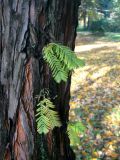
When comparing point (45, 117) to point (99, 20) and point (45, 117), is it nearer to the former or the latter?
point (45, 117)

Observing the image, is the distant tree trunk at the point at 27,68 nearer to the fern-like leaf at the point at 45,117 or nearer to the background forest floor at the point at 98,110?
the fern-like leaf at the point at 45,117

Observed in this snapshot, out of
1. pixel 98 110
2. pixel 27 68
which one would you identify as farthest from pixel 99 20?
pixel 27 68

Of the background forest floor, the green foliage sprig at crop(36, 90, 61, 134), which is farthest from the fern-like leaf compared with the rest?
the background forest floor

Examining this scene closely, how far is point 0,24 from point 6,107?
0.50 m

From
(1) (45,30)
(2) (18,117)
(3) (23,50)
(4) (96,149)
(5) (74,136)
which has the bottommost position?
(4) (96,149)

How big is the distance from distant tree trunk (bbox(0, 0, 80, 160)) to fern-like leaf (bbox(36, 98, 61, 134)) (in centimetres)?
6

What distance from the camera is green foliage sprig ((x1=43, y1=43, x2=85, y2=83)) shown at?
1.49 m

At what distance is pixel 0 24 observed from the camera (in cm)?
164

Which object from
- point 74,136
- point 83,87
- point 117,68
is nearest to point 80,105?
point 83,87

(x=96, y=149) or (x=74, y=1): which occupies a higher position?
(x=74, y=1)

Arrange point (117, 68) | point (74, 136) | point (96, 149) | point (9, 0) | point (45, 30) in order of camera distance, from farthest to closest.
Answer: point (117, 68) → point (96, 149) → point (74, 136) → point (45, 30) → point (9, 0)

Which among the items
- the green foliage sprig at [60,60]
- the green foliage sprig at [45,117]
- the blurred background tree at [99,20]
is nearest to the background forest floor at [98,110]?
the green foliage sprig at [45,117]

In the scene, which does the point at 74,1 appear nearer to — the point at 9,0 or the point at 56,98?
the point at 9,0

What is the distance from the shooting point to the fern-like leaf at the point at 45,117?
1.69 m
